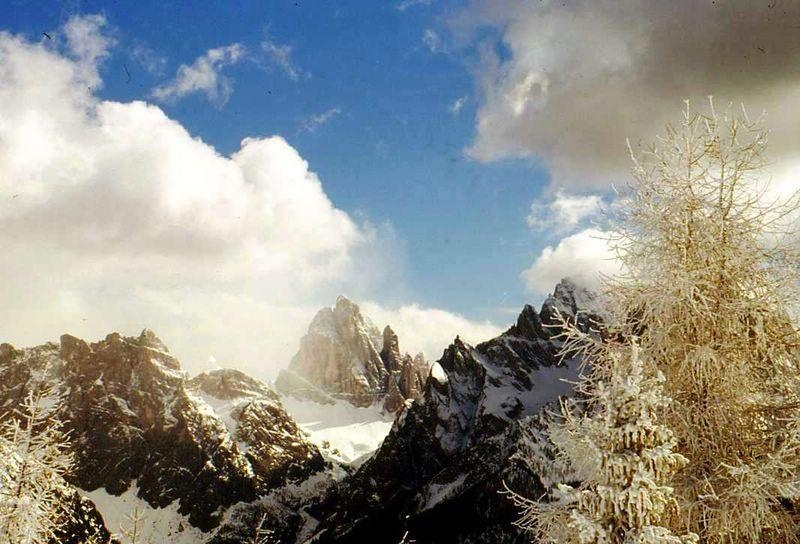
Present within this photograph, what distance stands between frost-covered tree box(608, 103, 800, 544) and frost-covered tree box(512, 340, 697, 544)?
1.49ft

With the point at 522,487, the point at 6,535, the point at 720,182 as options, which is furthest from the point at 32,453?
the point at 522,487

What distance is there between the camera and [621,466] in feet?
23.3

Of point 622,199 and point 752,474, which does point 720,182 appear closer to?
point 622,199

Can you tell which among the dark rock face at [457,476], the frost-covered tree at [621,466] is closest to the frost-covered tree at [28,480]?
the frost-covered tree at [621,466]

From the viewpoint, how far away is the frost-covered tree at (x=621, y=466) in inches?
271

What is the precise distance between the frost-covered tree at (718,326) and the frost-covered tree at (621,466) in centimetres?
46

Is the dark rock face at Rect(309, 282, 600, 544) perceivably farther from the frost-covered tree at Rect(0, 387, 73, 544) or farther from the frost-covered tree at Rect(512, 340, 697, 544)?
the frost-covered tree at Rect(512, 340, 697, 544)

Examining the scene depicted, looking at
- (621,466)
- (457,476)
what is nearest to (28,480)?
(621,466)

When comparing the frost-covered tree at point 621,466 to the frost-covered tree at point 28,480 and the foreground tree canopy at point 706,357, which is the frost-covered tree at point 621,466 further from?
the frost-covered tree at point 28,480

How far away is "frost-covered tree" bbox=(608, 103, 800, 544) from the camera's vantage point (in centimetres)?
702

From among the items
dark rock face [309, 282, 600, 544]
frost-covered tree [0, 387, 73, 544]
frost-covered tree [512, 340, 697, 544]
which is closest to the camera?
frost-covered tree [512, 340, 697, 544]

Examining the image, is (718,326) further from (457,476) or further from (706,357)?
(457,476)

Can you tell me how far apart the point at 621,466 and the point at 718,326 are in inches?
92.3

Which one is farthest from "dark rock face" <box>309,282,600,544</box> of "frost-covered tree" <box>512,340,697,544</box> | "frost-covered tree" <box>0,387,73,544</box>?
"frost-covered tree" <box>512,340,697,544</box>
